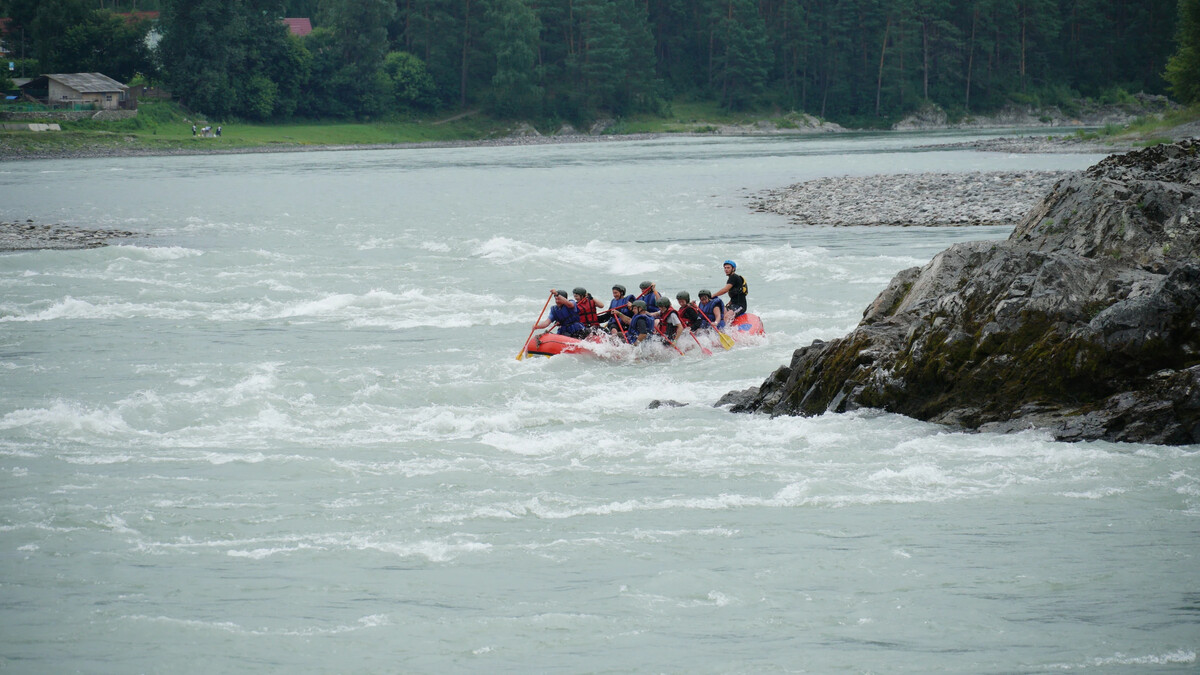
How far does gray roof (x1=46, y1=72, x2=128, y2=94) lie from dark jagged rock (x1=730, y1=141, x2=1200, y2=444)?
78713mm

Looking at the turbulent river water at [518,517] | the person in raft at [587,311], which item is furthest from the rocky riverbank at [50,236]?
the person in raft at [587,311]

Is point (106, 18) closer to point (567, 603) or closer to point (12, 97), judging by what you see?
point (12, 97)

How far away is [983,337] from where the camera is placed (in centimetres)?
1366

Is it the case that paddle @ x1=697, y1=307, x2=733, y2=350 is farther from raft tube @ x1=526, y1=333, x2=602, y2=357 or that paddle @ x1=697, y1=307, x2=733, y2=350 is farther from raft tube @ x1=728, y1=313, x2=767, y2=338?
raft tube @ x1=526, y1=333, x2=602, y2=357

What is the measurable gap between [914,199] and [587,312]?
26132 millimetres

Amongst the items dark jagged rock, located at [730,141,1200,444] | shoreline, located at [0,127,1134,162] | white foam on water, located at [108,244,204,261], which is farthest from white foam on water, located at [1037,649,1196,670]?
shoreline, located at [0,127,1134,162]

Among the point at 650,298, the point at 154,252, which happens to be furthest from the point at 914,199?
the point at 154,252

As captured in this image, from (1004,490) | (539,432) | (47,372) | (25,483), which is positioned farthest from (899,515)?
(47,372)

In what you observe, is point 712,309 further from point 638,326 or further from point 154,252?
point 154,252

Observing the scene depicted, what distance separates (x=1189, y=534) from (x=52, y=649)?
918 cm

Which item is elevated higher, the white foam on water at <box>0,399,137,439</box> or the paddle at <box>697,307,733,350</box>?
the paddle at <box>697,307,733,350</box>

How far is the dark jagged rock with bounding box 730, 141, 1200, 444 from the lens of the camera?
41.9 ft

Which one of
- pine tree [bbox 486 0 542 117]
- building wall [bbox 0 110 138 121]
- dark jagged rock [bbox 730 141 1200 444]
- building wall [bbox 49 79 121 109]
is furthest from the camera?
pine tree [bbox 486 0 542 117]

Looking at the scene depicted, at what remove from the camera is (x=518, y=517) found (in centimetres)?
1147
